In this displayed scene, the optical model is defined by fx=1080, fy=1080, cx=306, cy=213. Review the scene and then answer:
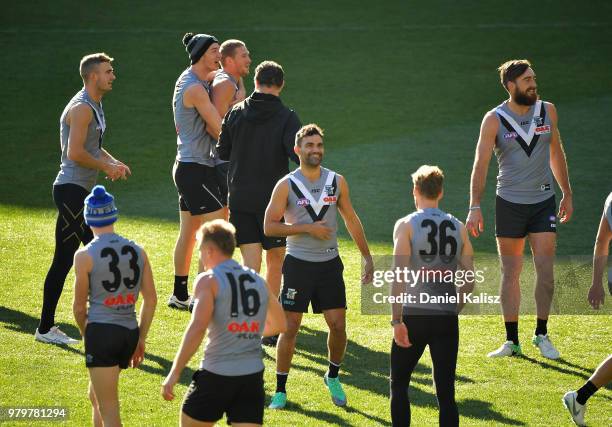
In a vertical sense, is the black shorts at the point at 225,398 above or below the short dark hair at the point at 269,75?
below

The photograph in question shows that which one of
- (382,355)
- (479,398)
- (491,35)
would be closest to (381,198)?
(382,355)

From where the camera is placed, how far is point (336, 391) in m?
7.60

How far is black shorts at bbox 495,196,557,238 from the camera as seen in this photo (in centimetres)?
866

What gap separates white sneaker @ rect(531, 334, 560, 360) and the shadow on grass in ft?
12.4

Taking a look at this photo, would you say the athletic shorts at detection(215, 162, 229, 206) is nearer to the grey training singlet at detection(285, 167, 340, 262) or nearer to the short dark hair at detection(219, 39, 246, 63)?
the short dark hair at detection(219, 39, 246, 63)

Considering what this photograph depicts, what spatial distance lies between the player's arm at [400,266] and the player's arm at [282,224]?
994mm

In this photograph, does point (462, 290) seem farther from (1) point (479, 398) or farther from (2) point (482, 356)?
(2) point (482, 356)

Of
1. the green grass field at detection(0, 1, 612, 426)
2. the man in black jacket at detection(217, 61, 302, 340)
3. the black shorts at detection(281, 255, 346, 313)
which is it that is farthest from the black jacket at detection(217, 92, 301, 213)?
A: the green grass field at detection(0, 1, 612, 426)

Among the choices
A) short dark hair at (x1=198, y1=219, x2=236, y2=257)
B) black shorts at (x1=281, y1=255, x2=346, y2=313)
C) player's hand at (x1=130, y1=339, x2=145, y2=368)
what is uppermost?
short dark hair at (x1=198, y1=219, x2=236, y2=257)

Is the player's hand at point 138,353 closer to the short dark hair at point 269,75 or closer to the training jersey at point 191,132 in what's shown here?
the short dark hair at point 269,75

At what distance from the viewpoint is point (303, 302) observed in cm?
748


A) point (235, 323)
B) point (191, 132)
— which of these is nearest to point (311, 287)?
point (235, 323)

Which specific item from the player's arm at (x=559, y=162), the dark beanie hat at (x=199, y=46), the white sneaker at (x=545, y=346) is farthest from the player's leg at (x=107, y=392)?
the player's arm at (x=559, y=162)

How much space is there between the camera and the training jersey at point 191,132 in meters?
9.56
